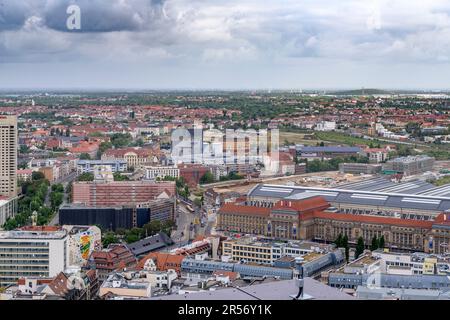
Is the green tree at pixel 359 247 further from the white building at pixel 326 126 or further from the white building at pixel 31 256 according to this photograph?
the white building at pixel 326 126

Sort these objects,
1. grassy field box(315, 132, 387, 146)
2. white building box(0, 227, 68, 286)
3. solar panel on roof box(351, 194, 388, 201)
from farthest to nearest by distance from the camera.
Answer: grassy field box(315, 132, 387, 146) < solar panel on roof box(351, 194, 388, 201) < white building box(0, 227, 68, 286)

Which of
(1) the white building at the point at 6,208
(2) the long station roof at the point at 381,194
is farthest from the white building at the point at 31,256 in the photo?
(2) the long station roof at the point at 381,194

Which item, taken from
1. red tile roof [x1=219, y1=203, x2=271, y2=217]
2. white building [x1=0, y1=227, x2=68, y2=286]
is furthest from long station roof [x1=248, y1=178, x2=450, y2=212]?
white building [x1=0, y1=227, x2=68, y2=286]

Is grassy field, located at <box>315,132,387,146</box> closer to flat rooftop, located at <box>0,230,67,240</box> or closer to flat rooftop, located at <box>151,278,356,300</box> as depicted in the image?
flat rooftop, located at <box>0,230,67,240</box>

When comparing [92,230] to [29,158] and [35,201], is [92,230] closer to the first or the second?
[35,201]

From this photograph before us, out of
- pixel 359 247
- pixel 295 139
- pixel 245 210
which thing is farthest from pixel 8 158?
pixel 295 139

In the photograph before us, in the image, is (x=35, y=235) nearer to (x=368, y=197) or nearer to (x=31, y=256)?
(x=31, y=256)

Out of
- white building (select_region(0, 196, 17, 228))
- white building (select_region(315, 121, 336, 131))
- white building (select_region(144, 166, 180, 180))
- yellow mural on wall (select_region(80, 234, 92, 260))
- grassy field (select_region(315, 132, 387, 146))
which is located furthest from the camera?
white building (select_region(315, 121, 336, 131))
